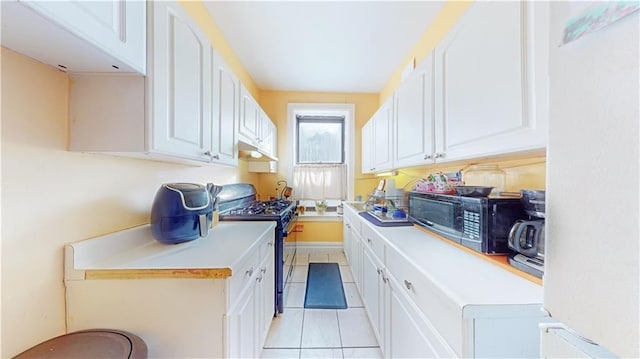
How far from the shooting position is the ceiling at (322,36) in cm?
197

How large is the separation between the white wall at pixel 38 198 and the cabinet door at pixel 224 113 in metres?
0.62

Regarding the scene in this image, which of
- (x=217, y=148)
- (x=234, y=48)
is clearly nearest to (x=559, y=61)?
(x=217, y=148)

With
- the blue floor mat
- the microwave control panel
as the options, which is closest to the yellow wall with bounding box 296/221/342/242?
the blue floor mat

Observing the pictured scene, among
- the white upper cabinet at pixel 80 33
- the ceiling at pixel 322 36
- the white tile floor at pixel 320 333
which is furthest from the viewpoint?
the ceiling at pixel 322 36

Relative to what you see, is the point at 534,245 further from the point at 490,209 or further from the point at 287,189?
the point at 287,189

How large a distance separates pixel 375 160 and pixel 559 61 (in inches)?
98.6

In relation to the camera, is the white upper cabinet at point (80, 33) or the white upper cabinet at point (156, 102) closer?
the white upper cabinet at point (80, 33)

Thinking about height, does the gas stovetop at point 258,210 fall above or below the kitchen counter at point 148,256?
above

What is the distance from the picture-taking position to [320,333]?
6.11 feet

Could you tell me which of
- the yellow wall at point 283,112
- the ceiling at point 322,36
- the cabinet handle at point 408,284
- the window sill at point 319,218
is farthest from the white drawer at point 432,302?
the yellow wall at point 283,112

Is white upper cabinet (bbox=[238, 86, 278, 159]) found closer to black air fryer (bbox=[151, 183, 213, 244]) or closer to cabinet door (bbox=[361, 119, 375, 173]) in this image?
black air fryer (bbox=[151, 183, 213, 244])

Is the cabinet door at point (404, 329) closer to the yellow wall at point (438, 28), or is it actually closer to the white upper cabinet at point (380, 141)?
the white upper cabinet at point (380, 141)

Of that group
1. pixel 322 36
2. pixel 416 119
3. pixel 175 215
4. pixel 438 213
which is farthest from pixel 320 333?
pixel 322 36

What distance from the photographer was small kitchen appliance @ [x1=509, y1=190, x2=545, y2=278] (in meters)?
0.88
